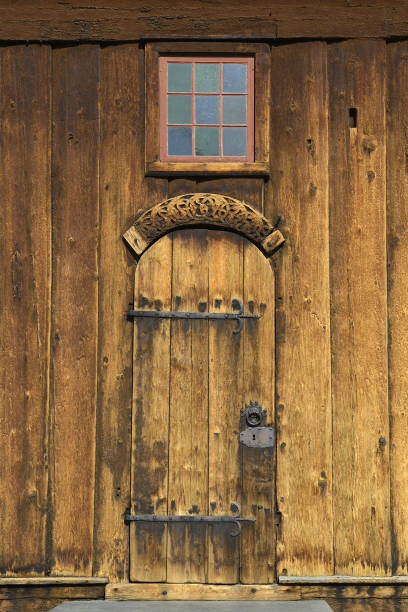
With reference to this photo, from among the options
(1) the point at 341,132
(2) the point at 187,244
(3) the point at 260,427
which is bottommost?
(3) the point at 260,427

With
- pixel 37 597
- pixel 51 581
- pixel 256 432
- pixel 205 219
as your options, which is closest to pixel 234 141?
pixel 205 219

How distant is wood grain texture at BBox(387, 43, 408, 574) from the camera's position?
4941mm

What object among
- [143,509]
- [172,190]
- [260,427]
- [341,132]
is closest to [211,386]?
[260,427]

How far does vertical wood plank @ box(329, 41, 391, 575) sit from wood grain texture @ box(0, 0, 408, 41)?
17 cm

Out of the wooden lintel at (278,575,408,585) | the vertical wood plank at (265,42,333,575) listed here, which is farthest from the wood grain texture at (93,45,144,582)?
the wooden lintel at (278,575,408,585)

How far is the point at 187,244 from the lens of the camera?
504 centimetres

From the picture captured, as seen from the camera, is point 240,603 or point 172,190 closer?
point 240,603

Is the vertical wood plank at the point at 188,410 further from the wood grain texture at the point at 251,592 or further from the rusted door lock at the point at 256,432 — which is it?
the rusted door lock at the point at 256,432

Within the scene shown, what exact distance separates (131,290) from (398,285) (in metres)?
1.81

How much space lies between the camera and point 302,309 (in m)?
5.00

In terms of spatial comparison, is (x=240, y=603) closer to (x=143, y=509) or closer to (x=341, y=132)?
(x=143, y=509)

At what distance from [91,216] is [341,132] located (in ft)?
5.91

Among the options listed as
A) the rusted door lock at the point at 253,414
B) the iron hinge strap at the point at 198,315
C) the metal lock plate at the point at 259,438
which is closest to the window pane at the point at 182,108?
the iron hinge strap at the point at 198,315

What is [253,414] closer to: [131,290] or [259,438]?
[259,438]
